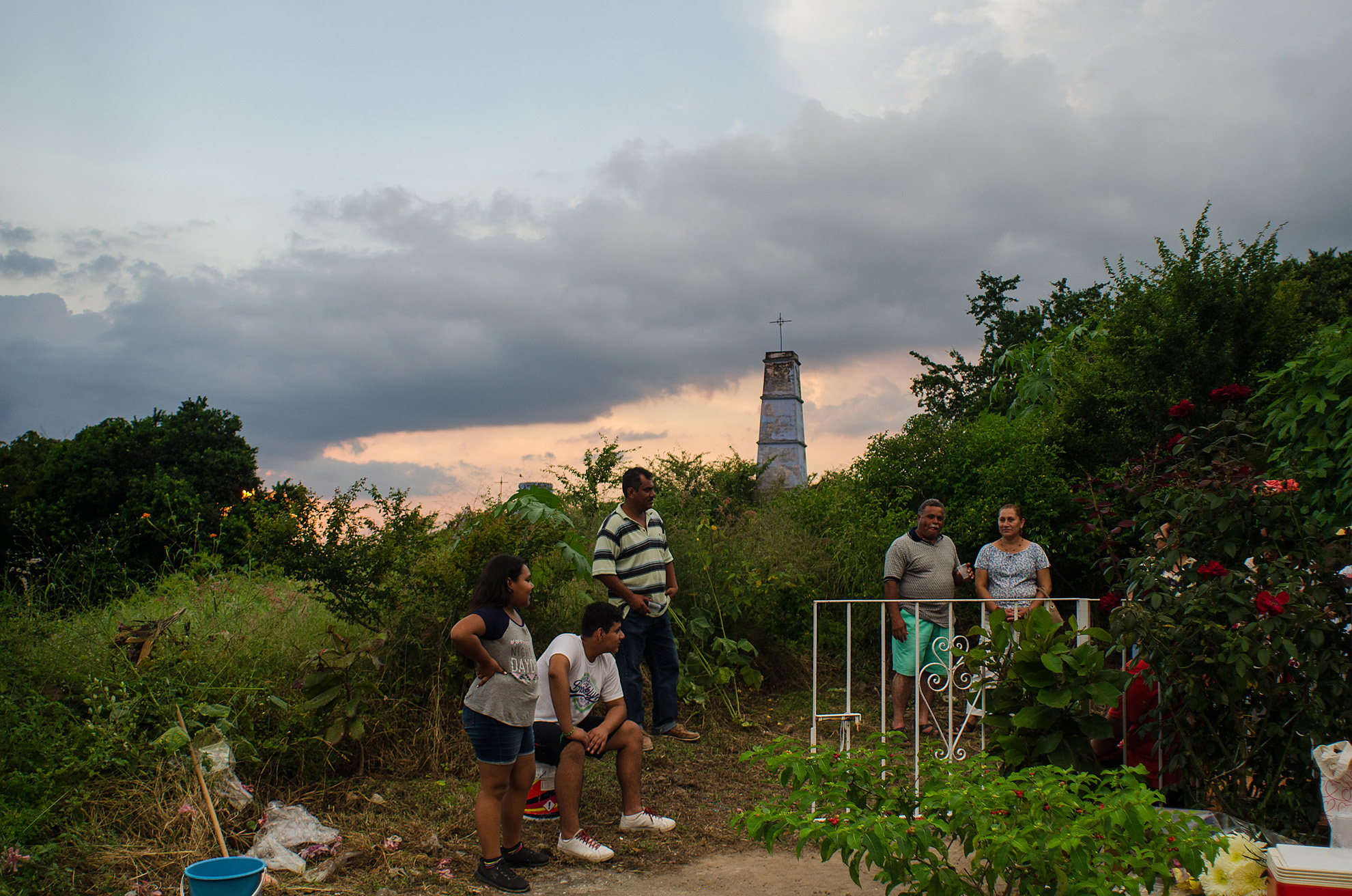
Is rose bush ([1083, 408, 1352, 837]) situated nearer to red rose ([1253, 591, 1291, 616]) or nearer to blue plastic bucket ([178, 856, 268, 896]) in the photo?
red rose ([1253, 591, 1291, 616])

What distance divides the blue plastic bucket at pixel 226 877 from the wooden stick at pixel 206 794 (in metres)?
0.42

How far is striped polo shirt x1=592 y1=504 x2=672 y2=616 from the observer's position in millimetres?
5480

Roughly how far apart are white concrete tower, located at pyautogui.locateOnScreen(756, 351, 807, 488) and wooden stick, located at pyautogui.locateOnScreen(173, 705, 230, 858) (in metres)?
16.9

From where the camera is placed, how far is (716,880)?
3701 millimetres

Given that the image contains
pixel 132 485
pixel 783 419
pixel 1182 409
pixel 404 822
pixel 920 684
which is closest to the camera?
pixel 1182 409

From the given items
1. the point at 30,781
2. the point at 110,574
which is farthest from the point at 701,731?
the point at 110,574

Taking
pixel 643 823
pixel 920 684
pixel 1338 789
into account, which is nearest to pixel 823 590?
pixel 920 684

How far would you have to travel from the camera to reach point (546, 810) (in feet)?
14.3

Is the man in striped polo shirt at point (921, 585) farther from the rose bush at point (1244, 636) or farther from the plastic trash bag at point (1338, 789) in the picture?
the plastic trash bag at point (1338, 789)

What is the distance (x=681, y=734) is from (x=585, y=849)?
79.2 inches

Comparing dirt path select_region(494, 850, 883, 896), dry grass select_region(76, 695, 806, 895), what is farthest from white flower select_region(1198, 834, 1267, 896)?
dry grass select_region(76, 695, 806, 895)

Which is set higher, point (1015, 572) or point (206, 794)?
point (1015, 572)

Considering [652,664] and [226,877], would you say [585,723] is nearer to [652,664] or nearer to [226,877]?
[652,664]

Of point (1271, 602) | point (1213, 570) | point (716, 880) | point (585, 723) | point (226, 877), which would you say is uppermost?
point (1213, 570)
